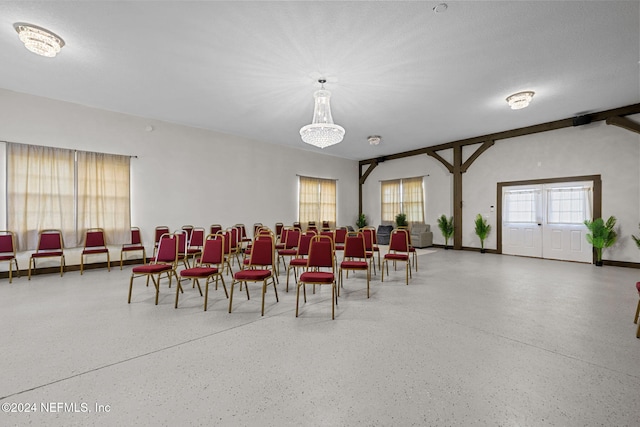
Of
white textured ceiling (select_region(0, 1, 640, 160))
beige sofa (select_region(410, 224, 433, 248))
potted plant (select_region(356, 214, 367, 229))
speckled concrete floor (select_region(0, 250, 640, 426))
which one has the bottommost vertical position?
speckled concrete floor (select_region(0, 250, 640, 426))

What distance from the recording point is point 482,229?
8461mm

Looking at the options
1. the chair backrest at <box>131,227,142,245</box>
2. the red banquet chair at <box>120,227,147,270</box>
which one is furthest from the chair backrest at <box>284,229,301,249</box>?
the chair backrest at <box>131,227,142,245</box>

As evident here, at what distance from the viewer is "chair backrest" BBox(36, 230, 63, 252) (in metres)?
5.32

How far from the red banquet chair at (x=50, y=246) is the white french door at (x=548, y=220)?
10.8 meters

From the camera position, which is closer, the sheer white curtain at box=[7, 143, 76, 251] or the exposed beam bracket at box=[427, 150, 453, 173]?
the sheer white curtain at box=[7, 143, 76, 251]

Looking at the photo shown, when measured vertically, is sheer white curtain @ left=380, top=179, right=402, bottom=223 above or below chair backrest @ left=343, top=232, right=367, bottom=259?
above

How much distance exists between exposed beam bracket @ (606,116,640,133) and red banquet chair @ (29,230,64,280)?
1187 centimetres

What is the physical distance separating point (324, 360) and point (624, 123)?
820cm

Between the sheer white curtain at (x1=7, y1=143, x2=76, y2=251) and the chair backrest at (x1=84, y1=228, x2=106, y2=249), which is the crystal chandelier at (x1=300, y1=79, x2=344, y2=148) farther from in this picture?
the sheer white curtain at (x1=7, y1=143, x2=76, y2=251)

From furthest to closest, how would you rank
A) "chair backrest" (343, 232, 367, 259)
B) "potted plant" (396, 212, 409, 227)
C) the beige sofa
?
"potted plant" (396, 212, 409, 227) < the beige sofa < "chair backrest" (343, 232, 367, 259)

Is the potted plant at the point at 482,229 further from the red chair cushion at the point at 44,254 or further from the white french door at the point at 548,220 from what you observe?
the red chair cushion at the point at 44,254

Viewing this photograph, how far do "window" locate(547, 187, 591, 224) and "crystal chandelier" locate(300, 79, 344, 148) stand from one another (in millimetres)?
6307

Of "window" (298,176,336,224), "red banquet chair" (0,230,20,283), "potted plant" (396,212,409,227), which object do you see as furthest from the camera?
"potted plant" (396,212,409,227)

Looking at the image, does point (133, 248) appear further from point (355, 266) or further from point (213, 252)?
point (355, 266)
